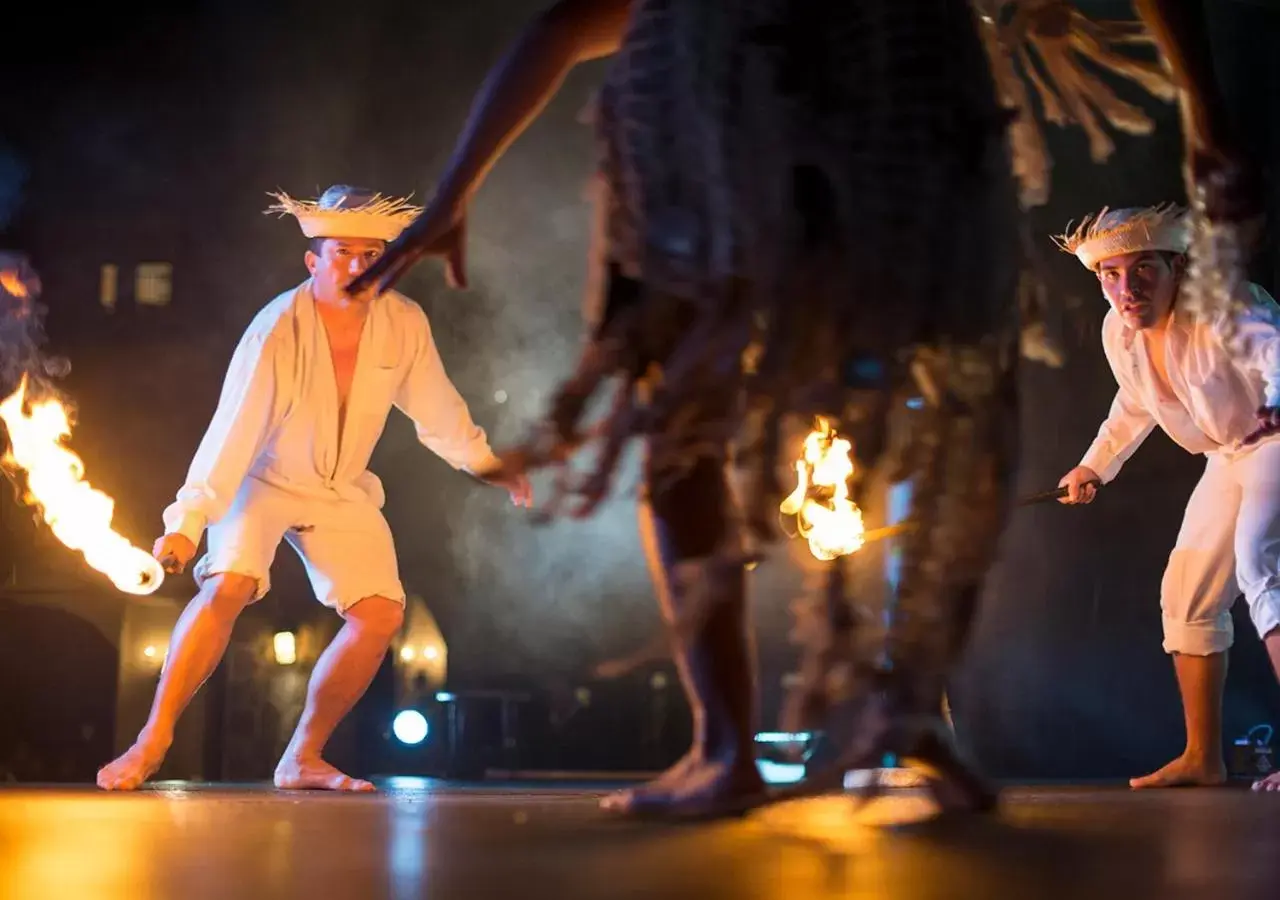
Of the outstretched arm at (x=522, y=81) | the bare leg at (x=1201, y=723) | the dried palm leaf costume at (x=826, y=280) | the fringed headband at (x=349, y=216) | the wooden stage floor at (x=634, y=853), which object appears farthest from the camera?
the fringed headband at (x=349, y=216)

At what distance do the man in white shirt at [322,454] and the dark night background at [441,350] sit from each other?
1.41m

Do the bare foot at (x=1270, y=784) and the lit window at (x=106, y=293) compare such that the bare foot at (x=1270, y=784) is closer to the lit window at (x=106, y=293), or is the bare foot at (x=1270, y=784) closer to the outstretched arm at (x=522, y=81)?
the outstretched arm at (x=522, y=81)

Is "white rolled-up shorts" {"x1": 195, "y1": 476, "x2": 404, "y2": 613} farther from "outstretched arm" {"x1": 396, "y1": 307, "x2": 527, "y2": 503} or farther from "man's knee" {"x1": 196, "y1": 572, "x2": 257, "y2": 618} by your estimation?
"outstretched arm" {"x1": 396, "y1": 307, "x2": 527, "y2": 503}

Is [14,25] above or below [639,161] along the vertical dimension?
above

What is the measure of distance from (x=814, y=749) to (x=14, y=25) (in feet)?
11.8

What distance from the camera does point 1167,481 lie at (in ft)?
13.1

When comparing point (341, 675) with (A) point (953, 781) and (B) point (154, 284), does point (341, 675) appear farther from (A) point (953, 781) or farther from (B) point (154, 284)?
(B) point (154, 284)

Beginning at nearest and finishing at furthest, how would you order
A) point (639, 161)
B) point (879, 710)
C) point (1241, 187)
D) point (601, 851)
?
1. point (601, 851)
2. point (879, 710)
3. point (639, 161)
4. point (1241, 187)

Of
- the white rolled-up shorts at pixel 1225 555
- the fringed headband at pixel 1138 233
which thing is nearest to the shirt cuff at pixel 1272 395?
the white rolled-up shorts at pixel 1225 555

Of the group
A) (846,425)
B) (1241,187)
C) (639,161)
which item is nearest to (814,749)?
(846,425)

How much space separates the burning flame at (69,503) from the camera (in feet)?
8.27

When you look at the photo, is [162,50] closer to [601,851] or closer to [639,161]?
[639,161]

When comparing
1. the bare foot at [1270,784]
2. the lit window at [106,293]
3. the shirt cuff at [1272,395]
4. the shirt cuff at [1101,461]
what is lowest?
the bare foot at [1270,784]

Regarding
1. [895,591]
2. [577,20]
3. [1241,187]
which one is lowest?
[895,591]
